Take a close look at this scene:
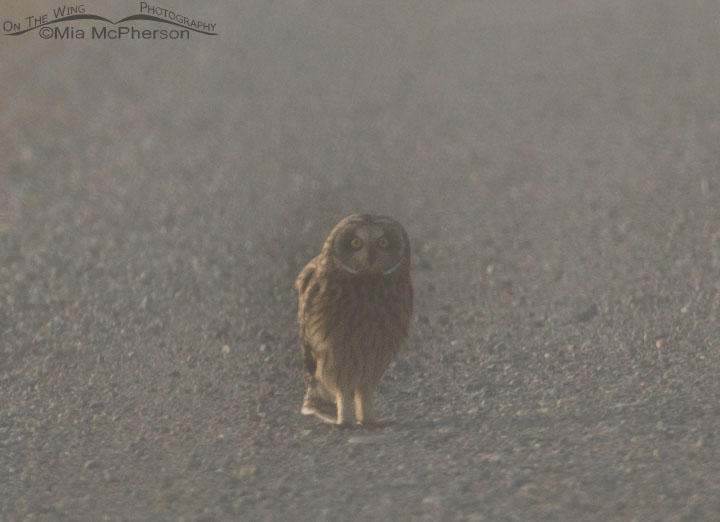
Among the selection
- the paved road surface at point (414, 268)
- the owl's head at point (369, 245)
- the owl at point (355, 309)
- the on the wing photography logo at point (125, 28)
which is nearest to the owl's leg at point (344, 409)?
the owl at point (355, 309)

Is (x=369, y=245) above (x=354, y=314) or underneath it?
above

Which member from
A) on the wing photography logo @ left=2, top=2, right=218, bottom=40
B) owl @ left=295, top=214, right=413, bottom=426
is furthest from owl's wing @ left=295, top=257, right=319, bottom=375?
on the wing photography logo @ left=2, top=2, right=218, bottom=40

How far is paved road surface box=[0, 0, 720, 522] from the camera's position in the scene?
552 cm

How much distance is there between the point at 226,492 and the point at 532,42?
12.4 metres

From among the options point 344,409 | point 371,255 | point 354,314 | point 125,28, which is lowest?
point 344,409

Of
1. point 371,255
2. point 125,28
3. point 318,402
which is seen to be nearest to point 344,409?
point 318,402

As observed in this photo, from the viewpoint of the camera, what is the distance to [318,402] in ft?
21.1

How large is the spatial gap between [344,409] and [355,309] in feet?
1.78

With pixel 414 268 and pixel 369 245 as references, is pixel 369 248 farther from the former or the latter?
pixel 414 268

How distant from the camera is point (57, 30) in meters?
18.2

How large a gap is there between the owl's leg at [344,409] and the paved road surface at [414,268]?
0.18 meters

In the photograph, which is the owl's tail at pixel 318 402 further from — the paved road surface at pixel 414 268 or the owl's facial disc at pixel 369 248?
the owl's facial disc at pixel 369 248

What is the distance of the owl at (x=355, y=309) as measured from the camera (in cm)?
577

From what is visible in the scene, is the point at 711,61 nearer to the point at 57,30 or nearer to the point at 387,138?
the point at 387,138
